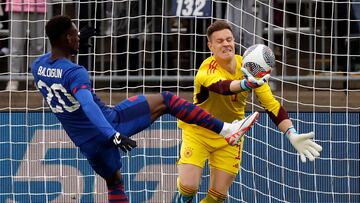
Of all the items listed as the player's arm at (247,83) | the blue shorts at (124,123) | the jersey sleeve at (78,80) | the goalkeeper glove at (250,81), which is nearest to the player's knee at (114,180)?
the blue shorts at (124,123)

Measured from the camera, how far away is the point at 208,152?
9.69 meters

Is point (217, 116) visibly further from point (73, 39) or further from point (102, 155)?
point (73, 39)

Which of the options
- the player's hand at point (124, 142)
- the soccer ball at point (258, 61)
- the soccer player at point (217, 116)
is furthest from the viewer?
the soccer player at point (217, 116)

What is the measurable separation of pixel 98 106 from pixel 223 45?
1.50 m

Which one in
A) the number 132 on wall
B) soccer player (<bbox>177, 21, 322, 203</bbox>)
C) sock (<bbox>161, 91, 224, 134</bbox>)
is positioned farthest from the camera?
the number 132 on wall

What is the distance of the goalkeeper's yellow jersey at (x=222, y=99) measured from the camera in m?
9.40

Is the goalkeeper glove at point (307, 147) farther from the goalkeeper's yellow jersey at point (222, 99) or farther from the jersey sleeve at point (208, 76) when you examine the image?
the jersey sleeve at point (208, 76)

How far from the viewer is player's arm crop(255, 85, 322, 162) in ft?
29.5

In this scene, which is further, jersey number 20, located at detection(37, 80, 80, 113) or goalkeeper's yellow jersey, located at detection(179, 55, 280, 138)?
goalkeeper's yellow jersey, located at detection(179, 55, 280, 138)

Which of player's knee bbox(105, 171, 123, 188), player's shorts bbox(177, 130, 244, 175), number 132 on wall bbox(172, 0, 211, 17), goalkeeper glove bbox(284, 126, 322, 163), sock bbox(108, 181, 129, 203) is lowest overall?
sock bbox(108, 181, 129, 203)

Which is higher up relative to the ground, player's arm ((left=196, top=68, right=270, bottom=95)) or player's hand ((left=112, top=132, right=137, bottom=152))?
player's arm ((left=196, top=68, right=270, bottom=95))

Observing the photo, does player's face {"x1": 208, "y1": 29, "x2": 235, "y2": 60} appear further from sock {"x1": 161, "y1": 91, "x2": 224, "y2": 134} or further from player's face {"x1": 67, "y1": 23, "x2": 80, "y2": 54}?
player's face {"x1": 67, "y1": 23, "x2": 80, "y2": 54}

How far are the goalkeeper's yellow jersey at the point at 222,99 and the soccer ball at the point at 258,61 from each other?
491mm

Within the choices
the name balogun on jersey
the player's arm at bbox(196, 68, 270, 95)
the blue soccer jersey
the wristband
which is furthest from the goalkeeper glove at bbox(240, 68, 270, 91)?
the name balogun on jersey
